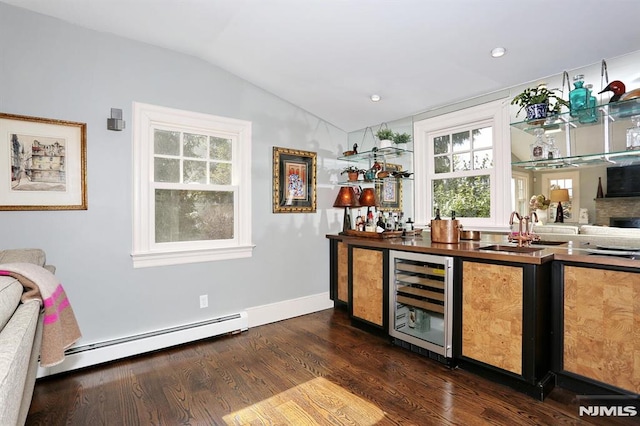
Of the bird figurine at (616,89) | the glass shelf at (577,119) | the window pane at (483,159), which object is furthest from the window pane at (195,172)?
the bird figurine at (616,89)

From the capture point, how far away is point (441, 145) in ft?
11.2

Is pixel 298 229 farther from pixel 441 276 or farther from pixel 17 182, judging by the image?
pixel 17 182

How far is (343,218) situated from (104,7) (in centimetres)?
301

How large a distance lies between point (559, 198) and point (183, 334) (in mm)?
3380

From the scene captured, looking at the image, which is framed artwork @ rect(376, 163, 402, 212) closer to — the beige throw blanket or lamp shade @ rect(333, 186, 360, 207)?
lamp shade @ rect(333, 186, 360, 207)

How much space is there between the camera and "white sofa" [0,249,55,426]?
726 millimetres

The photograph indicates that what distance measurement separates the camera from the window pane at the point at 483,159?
3.02 metres

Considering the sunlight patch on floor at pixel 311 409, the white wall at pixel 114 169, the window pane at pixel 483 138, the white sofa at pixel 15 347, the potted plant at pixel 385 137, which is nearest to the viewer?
the white sofa at pixel 15 347

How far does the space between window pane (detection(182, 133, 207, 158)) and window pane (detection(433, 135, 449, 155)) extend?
2.38 m

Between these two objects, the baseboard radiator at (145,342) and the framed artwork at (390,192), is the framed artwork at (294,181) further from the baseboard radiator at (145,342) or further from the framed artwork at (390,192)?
the baseboard radiator at (145,342)

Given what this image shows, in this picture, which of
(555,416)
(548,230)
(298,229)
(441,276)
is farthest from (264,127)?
(555,416)

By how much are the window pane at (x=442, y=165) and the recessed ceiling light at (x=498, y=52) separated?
1.19 meters

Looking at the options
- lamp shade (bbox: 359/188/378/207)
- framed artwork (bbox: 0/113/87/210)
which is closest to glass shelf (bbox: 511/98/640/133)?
lamp shade (bbox: 359/188/378/207)

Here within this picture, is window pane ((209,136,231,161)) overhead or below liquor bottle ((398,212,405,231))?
overhead
